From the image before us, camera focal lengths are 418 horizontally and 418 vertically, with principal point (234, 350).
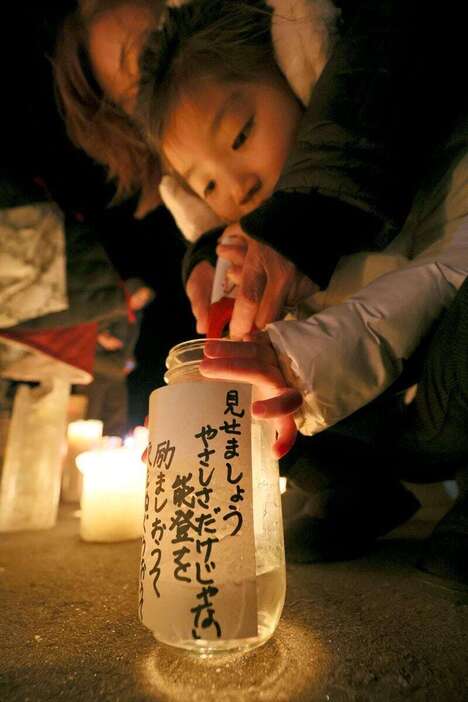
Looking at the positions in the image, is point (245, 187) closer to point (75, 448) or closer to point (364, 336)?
point (364, 336)

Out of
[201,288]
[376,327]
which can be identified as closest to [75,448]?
[201,288]

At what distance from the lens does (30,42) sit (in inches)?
68.4

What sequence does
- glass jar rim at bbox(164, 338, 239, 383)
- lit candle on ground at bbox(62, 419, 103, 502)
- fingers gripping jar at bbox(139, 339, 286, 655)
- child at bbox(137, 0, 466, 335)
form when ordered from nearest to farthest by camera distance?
fingers gripping jar at bbox(139, 339, 286, 655), glass jar rim at bbox(164, 338, 239, 383), child at bbox(137, 0, 466, 335), lit candle on ground at bbox(62, 419, 103, 502)

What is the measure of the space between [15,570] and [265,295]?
0.62 meters

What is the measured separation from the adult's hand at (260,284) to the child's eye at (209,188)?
0.93ft

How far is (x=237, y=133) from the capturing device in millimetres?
883

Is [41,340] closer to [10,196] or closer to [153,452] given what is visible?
[10,196]

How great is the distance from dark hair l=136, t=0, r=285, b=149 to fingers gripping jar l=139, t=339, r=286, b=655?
808 millimetres

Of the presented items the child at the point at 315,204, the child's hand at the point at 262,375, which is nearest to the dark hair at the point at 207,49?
the child at the point at 315,204

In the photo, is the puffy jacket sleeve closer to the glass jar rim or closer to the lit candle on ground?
the glass jar rim

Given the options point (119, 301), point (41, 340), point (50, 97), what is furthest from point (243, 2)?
point (50, 97)

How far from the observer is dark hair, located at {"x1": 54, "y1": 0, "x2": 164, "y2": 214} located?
1.34 m

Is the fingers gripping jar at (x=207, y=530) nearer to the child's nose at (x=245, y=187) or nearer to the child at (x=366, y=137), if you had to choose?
the child at (x=366, y=137)

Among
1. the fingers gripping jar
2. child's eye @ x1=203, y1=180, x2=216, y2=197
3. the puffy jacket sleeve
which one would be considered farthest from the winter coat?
child's eye @ x1=203, y1=180, x2=216, y2=197
